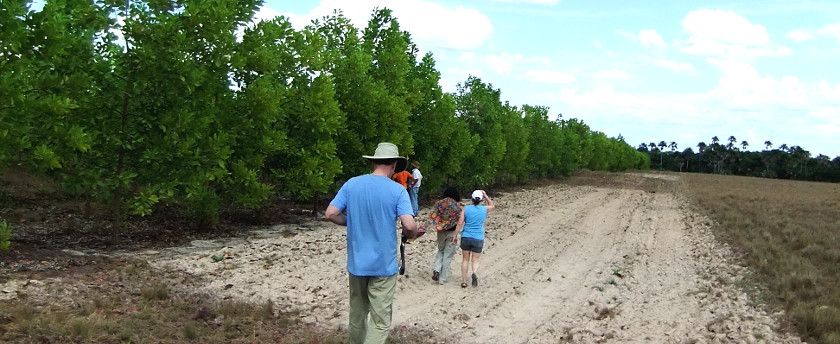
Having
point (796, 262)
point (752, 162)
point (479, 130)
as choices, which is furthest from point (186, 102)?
point (752, 162)

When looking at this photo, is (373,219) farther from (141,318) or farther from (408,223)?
(141,318)

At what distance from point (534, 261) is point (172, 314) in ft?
23.9

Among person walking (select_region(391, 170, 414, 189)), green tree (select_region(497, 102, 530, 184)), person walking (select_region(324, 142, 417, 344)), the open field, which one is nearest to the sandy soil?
the open field

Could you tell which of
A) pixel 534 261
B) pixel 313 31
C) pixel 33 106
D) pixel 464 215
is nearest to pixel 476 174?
pixel 313 31

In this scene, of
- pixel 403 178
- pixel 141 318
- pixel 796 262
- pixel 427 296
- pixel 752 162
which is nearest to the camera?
pixel 141 318

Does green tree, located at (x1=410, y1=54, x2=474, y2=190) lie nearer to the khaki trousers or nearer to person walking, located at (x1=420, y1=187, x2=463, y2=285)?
person walking, located at (x1=420, y1=187, x2=463, y2=285)

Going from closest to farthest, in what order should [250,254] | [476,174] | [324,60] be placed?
[250,254], [324,60], [476,174]

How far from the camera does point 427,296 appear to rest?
9.41 meters

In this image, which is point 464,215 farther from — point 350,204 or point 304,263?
point 350,204

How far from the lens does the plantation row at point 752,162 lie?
13600cm

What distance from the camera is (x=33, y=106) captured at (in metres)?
9.80

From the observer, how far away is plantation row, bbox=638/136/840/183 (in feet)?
446

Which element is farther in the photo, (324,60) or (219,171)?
(324,60)

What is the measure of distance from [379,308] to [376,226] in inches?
27.0
